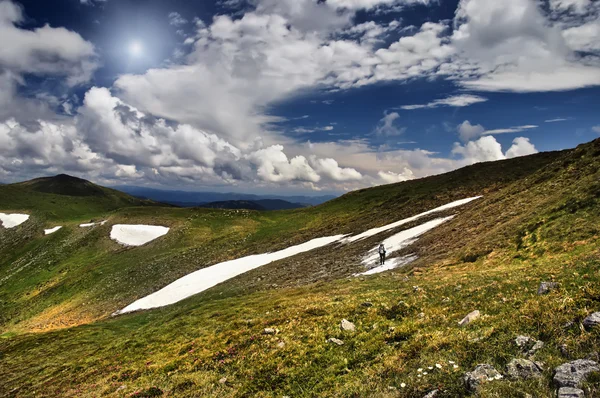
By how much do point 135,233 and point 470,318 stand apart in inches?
4336

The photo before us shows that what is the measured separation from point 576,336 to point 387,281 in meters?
19.8

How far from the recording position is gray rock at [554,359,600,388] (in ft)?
24.1

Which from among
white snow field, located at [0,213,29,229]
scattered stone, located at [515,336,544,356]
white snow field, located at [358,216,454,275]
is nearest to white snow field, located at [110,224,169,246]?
white snow field, located at [0,213,29,229]

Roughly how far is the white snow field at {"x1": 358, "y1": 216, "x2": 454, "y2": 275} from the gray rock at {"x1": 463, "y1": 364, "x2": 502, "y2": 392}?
2638cm

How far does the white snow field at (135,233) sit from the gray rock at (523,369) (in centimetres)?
10311

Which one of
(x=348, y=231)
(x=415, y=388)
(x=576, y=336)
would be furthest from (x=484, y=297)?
(x=348, y=231)

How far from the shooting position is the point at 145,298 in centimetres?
5484

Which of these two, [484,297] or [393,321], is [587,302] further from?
[393,321]

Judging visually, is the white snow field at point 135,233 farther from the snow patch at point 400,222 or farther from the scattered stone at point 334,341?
the scattered stone at point 334,341

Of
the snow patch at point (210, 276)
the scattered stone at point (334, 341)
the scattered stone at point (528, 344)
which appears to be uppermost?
the scattered stone at point (528, 344)

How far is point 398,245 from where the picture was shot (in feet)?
146

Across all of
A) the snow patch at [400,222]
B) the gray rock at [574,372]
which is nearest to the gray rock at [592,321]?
the gray rock at [574,372]

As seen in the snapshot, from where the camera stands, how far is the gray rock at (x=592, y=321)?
9.22 m

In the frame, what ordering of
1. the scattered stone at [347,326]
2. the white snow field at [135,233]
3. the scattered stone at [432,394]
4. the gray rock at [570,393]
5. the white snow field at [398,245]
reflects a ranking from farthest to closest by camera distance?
the white snow field at [135,233] → the white snow field at [398,245] → the scattered stone at [347,326] → the scattered stone at [432,394] → the gray rock at [570,393]
